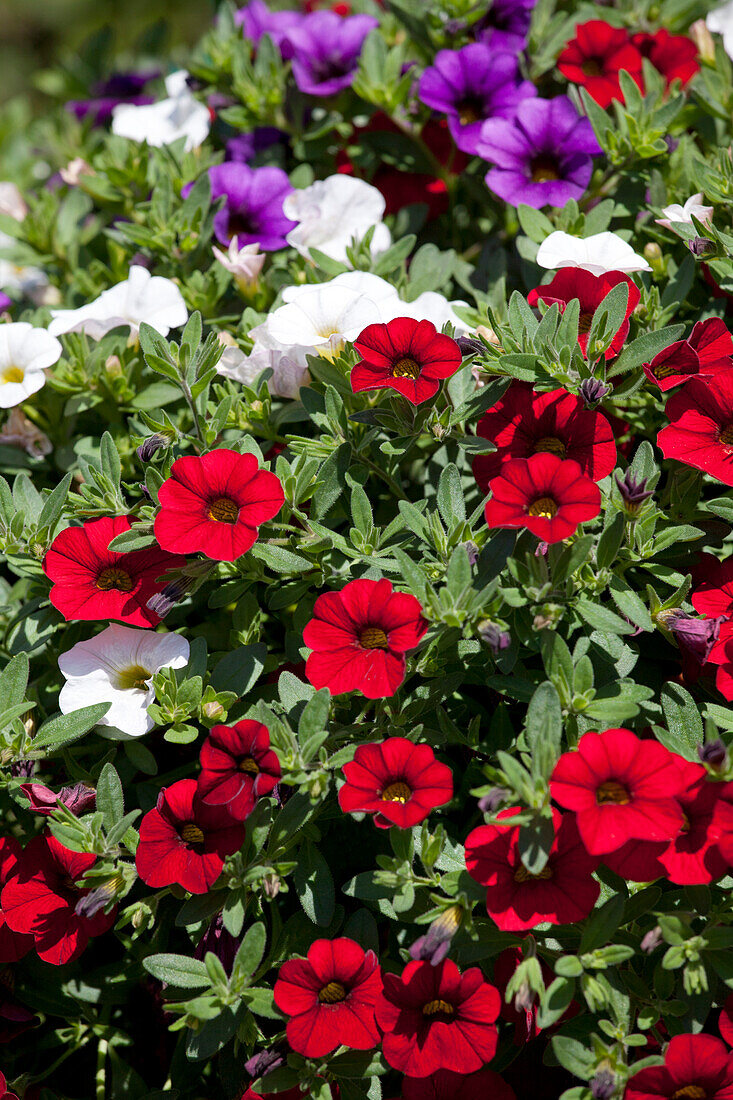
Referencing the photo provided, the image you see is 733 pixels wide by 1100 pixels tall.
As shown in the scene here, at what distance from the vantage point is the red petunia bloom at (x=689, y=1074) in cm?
117

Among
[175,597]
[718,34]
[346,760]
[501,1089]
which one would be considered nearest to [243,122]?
[718,34]

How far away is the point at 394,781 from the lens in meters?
1.26

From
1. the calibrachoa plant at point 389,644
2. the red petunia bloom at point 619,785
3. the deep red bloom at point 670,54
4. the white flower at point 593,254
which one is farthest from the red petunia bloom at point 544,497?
the deep red bloom at point 670,54

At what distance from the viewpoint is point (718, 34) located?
2.16 metres

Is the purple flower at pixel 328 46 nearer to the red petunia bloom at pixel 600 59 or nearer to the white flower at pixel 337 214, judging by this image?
the white flower at pixel 337 214

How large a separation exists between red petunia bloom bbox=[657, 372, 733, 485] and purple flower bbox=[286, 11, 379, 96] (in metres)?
1.25

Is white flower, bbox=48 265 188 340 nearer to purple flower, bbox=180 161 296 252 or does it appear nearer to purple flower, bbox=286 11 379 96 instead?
purple flower, bbox=180 161 296 252

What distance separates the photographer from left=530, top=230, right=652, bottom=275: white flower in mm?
1596

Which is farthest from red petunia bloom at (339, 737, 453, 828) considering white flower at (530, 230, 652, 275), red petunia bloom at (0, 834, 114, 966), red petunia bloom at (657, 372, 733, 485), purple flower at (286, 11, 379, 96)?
purple flower at (286, 11, 379, 96)

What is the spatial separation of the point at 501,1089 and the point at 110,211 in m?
2.09

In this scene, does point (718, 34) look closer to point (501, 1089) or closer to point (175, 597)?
point (175, 597)

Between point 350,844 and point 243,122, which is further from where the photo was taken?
point 243,122

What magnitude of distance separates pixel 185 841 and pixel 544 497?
726 mm

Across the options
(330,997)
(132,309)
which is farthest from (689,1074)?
(132,309)
